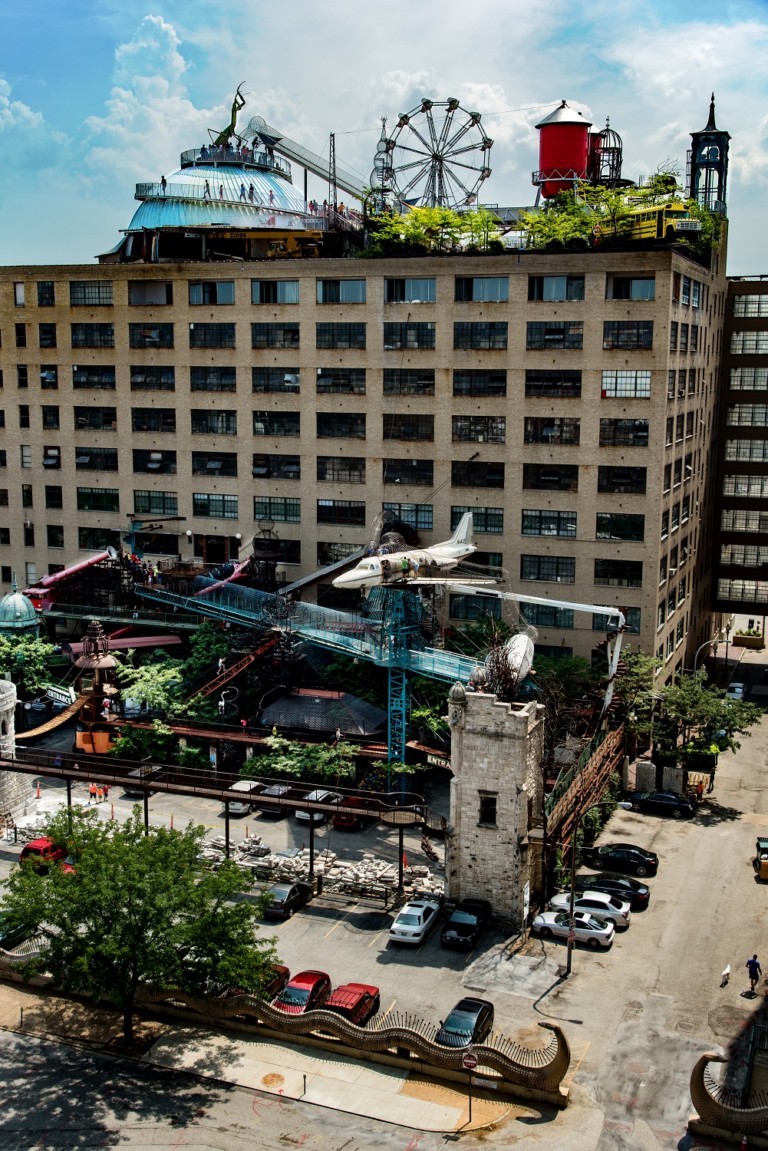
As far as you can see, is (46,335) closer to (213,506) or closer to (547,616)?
(213,506)

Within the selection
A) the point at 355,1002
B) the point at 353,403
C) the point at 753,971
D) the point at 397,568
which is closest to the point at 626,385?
the point at 353,403

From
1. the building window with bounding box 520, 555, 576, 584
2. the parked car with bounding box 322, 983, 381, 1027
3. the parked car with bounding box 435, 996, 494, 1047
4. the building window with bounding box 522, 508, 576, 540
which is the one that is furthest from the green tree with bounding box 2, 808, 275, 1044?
the building window with bounding box 522, 508, 576, 540

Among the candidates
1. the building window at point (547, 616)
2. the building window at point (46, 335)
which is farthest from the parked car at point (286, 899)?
the building window at point (46, 335)

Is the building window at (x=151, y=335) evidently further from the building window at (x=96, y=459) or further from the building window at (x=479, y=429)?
the building window at (x=479, y=429)

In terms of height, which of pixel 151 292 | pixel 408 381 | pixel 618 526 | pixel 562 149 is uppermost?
pixel 562 149

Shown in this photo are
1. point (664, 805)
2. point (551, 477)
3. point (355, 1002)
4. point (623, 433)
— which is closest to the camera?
point (355, 1002)

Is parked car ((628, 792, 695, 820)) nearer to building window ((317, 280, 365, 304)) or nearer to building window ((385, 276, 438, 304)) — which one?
building window ((385, 276, 438, 304))
